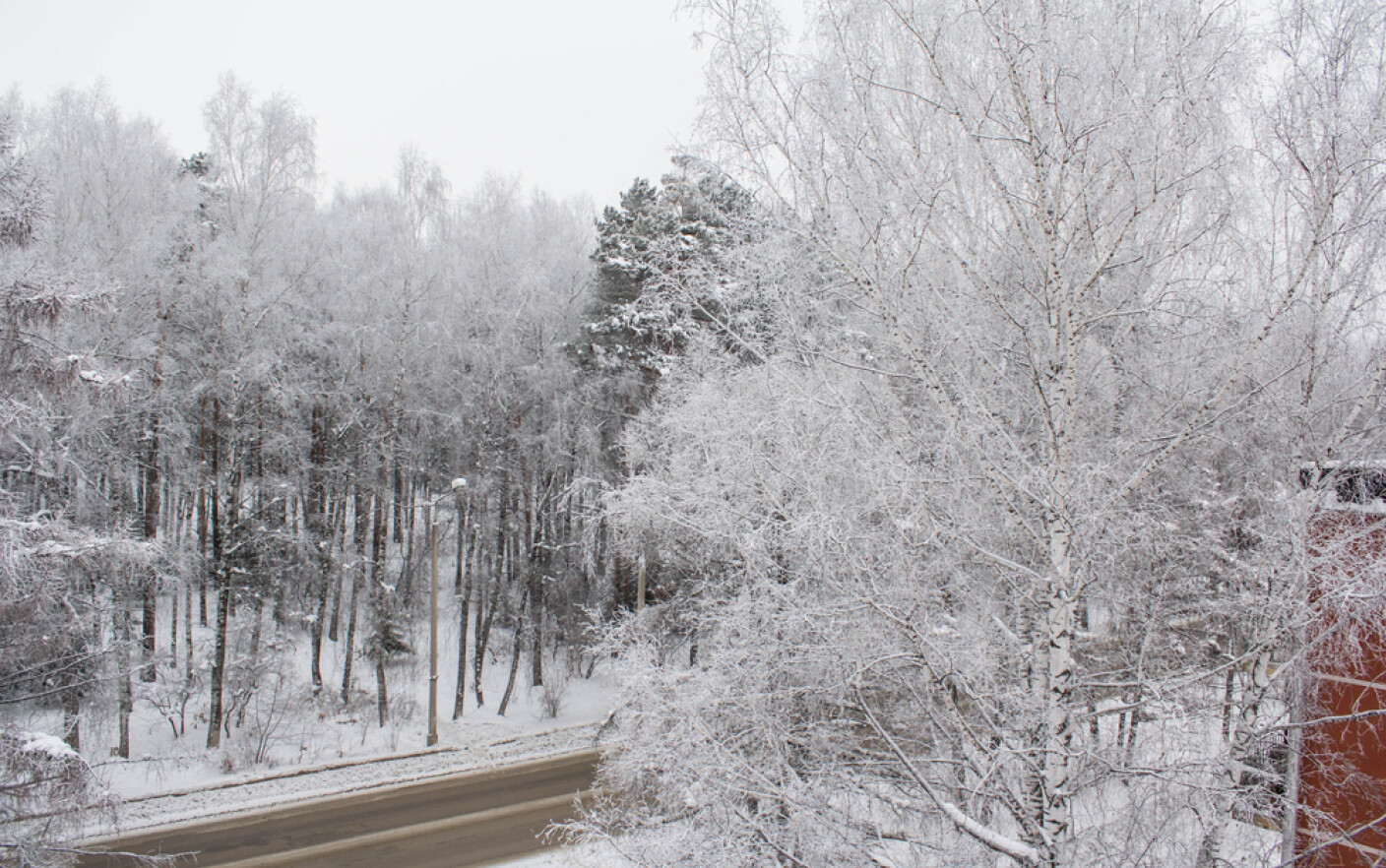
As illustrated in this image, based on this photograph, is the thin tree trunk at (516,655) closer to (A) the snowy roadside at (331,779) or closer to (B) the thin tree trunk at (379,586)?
(A) the snowy roadside at (331,779)

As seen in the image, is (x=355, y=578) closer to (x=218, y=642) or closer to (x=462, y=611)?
(x=462, y=611)

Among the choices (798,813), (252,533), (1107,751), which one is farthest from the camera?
(252,533)

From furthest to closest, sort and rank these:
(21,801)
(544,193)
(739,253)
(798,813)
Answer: (544,193)
(21,801)
(739,253)
(798,813)

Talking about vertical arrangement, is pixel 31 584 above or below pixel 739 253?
below

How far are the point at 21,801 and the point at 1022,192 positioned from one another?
898 centimetres

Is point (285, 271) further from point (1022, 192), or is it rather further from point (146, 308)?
point (1022, 192)

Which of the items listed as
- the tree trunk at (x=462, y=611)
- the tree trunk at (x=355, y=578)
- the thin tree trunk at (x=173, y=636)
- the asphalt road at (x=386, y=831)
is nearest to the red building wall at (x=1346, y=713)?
the asphalt road at (x=386, y=831)

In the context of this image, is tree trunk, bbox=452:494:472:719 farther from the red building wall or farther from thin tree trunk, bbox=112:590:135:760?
the red building wall

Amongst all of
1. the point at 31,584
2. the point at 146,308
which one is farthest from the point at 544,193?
the point at 31,584

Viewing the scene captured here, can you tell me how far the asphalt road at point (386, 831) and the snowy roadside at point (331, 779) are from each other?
40 cm

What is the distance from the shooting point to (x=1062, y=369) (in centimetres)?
335

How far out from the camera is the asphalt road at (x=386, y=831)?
34.0ft

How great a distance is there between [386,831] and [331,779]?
320cm

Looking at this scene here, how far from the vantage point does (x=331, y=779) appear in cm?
1370
